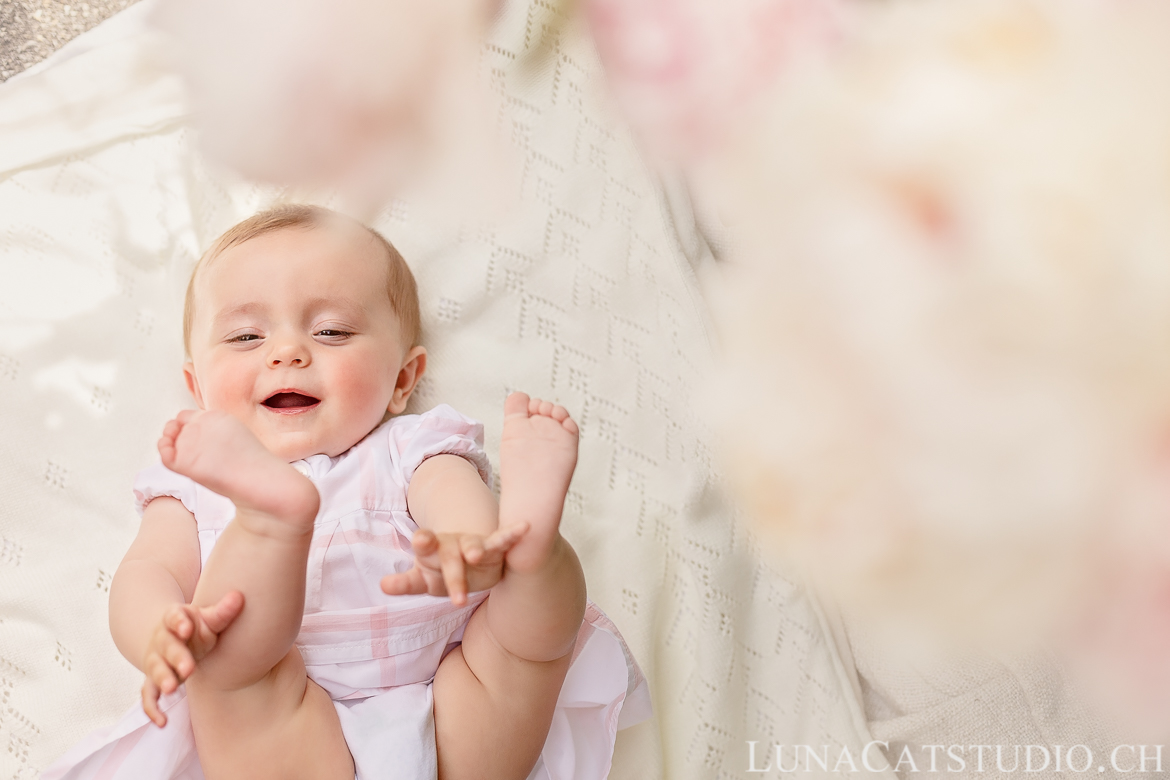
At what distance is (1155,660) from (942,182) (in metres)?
0.67

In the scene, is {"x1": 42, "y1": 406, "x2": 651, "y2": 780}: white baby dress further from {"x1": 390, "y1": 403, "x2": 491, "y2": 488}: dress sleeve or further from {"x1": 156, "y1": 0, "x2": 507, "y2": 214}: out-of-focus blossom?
{"x1": 156, "y1": 0, "x2": 507, "y2": 214}: out-of-focus blossom

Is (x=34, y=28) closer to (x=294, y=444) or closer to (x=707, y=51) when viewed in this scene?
(x=294, y=444)

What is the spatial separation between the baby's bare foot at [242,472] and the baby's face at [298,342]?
0.24 metres

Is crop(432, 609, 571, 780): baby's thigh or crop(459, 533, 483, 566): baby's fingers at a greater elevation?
crop(459, 533, 483, 566): baby's fingers

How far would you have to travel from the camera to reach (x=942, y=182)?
52.2 inches

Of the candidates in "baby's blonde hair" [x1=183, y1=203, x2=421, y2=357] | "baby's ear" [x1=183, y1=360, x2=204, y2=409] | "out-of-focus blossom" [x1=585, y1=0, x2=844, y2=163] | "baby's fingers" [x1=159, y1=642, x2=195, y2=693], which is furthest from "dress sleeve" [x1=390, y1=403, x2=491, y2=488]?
"out-of-focus blossom" [x1=585, y1=0, x2=844, y2=163]

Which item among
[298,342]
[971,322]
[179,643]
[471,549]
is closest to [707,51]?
[971,322]

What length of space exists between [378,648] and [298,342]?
0.30 m

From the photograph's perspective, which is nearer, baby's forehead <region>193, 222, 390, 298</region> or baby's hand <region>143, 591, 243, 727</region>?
baby's hand <region>143, 591, 243, 727</region>

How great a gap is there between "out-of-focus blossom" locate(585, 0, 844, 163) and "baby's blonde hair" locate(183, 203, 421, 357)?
1.54ft

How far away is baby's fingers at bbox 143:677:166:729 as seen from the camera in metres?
0.58

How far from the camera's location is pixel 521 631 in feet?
2.36

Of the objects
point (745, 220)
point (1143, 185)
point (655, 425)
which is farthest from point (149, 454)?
point (1143, 185)

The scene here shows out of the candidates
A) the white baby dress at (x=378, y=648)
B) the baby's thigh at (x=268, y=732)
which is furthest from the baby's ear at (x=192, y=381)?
the baby's thigh at (x=268, y=732)
